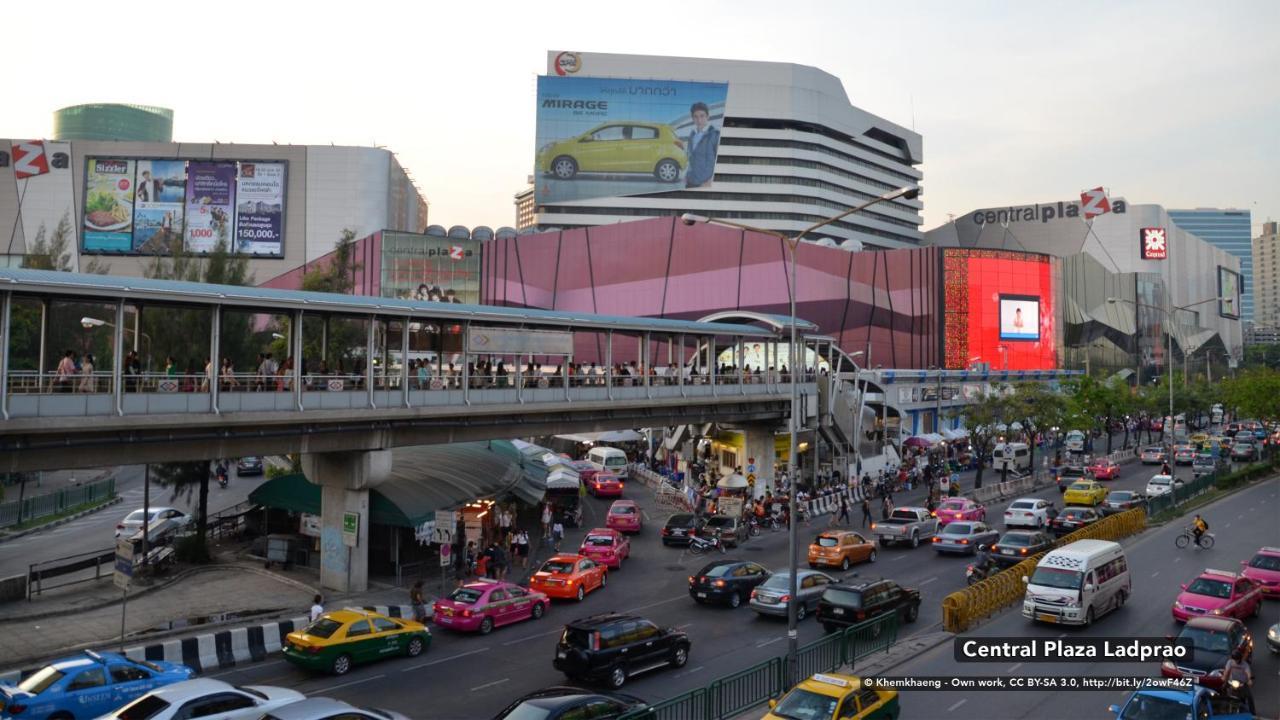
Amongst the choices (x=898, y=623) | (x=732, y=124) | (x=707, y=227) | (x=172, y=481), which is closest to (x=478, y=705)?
(x=898, y=623)

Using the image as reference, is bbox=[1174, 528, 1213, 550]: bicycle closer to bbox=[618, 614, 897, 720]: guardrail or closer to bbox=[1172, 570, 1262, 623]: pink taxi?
bbox=[1172, 570, 1262, 623]: pink taxi

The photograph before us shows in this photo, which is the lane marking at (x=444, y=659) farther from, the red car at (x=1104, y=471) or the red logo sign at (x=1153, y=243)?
the red logo sign at (x=1153, y=243)

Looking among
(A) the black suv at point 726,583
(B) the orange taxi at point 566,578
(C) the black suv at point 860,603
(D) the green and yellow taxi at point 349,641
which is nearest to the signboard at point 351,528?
(B) the orange taxi at point 566,578

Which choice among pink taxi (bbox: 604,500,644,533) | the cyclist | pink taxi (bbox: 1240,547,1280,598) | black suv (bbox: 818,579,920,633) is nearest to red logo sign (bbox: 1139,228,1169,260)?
the cyclist

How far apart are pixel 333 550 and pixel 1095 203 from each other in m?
153

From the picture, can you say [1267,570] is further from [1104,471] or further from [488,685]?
[1104,471]

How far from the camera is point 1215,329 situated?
6831 inches

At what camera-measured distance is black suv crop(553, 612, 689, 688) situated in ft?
58.1

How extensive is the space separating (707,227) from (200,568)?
223ft

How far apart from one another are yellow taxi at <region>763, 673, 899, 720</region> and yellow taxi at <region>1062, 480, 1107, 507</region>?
31289mm

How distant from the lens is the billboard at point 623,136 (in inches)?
5359

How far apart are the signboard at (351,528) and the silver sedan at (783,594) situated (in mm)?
11938

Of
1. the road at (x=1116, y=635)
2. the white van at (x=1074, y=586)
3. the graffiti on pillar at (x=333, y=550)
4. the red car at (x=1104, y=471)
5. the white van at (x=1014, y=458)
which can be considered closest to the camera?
the road at (x=1116, y=635)

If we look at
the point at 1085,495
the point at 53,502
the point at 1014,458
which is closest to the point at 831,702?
the point at 1085,495
